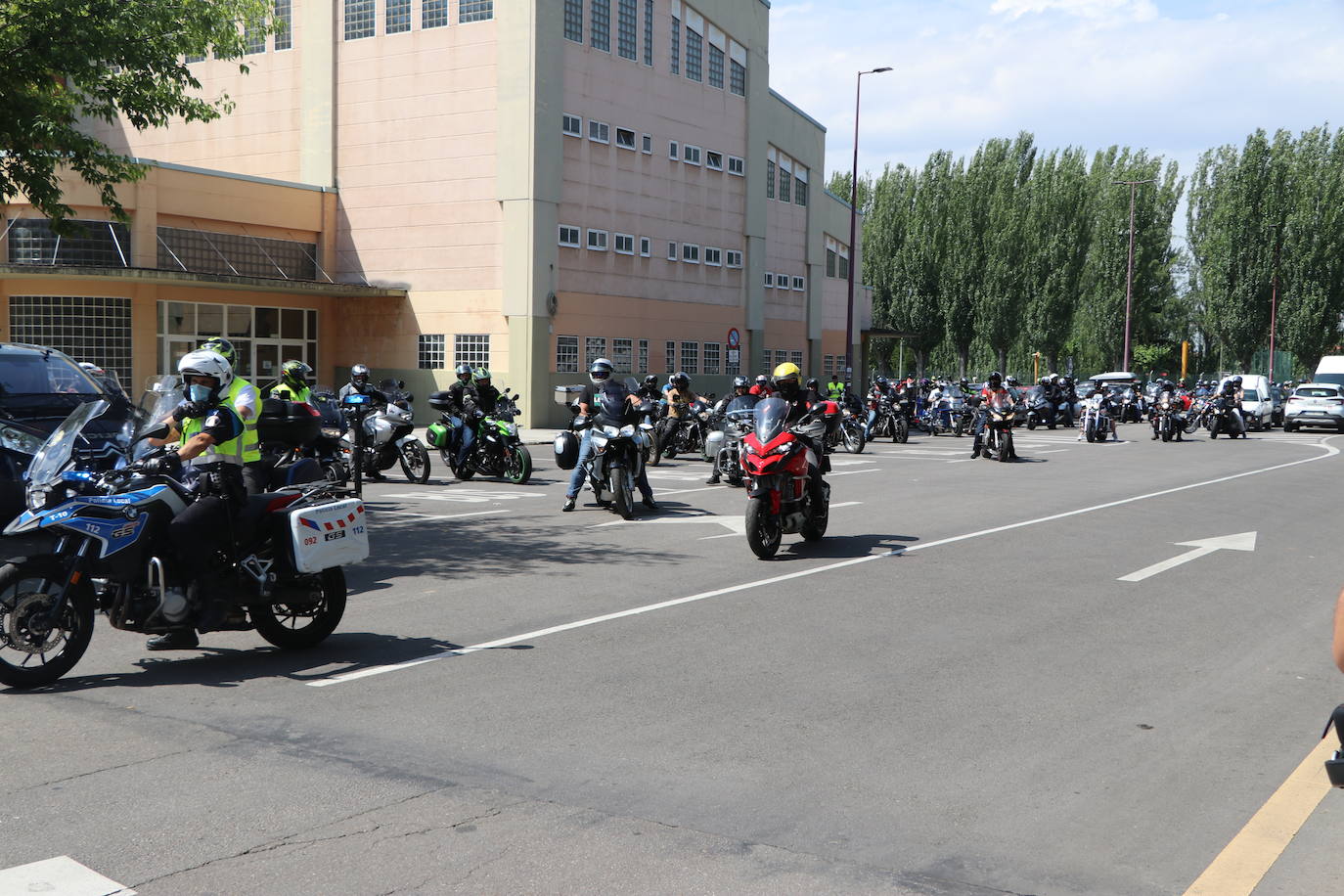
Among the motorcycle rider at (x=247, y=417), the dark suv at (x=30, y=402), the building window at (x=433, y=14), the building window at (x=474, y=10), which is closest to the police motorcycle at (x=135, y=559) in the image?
the motorcycle rider at (x=247, y=417)

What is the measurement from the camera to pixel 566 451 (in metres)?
15.1

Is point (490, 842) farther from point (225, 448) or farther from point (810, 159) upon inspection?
point (810, 159)

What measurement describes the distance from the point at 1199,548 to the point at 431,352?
26779 millimetres

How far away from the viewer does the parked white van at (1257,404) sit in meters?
42.9

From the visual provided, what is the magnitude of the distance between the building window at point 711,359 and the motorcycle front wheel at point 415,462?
24.5 m

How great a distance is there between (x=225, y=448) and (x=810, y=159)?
146ft

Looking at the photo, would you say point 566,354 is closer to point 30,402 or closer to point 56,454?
point 30,402

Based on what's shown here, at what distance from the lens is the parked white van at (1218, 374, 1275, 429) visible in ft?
141

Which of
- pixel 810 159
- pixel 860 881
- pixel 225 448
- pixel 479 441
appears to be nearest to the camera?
pixel 860 881

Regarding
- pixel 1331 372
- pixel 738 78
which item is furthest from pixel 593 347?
pixel 1331 372

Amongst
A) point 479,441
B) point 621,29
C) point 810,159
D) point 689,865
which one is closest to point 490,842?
point 689,865

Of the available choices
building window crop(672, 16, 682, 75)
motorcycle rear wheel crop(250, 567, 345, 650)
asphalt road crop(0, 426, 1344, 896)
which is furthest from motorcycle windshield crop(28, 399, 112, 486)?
building window crop(672, 16, 682, 75)

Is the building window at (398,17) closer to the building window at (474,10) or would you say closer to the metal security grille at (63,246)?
the building window at (474,10)

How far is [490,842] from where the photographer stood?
4371 millimetres
